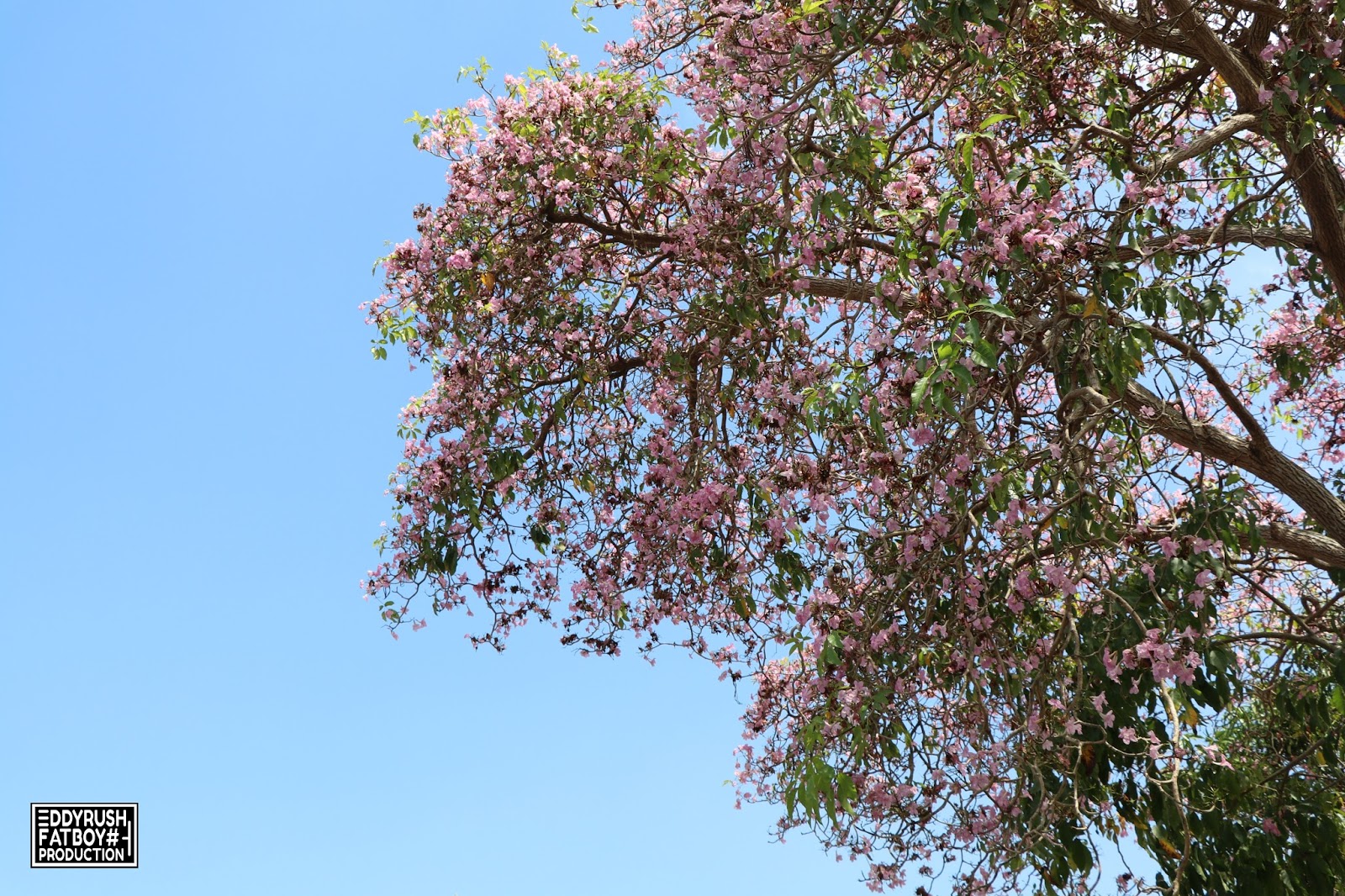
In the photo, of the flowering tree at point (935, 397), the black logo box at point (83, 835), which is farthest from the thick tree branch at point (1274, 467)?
the black logo box at point (83, 835)

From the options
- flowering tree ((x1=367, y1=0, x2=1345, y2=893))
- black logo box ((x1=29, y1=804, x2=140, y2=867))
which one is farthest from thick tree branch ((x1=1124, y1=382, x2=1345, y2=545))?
black logo box ((x1=29, y1=804, x2=140, y2=867))

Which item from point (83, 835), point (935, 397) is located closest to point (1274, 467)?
point (935, 397)

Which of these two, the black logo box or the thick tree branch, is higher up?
the thick tree branch

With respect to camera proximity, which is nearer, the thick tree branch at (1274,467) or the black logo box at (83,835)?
the black logo box at (83,835)

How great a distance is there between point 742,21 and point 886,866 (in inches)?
154

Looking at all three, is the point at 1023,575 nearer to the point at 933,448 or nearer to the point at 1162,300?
the point at 933,448

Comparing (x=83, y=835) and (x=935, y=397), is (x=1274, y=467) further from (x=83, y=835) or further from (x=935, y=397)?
(x=83, y=835)

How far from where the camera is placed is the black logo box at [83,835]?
578 centimetres

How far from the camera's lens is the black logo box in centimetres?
578

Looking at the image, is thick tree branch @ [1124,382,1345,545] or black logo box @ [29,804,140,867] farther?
thick tree branch @ [1124,382,1345,545]

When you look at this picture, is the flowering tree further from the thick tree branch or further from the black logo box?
the black logo box

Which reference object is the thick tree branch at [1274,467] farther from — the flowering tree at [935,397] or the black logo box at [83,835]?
the black logo box at [83,835]

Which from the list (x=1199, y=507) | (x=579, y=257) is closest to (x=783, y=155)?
(x=579, y=257)

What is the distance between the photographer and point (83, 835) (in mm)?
5836
